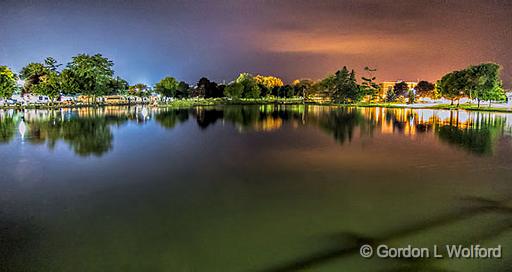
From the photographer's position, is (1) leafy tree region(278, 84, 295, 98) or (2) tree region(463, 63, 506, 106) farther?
(1) leafy tree region(278, 84, 295, 98)

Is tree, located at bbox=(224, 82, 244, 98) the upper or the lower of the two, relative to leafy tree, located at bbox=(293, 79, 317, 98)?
lower

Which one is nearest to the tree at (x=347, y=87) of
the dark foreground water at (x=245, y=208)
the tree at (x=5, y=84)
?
the tree at (x=5, y=84)

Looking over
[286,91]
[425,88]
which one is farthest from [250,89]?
[425,88]

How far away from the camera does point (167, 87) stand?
12369 cm

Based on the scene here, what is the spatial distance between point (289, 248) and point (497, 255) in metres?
4.02

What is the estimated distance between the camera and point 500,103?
88250 millimetres

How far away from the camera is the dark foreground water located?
6789 millimetres

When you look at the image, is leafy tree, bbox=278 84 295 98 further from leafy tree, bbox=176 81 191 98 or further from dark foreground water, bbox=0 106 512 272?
dark foreground water, bbox=0 106 512 272

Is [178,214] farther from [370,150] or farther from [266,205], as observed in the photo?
[370,150]

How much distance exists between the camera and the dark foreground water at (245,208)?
6789 mm

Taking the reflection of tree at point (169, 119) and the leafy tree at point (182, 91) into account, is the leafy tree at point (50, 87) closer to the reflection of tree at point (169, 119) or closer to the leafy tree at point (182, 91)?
the reflection of tree at point (169, 119)

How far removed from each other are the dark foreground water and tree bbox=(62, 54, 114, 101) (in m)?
65.9

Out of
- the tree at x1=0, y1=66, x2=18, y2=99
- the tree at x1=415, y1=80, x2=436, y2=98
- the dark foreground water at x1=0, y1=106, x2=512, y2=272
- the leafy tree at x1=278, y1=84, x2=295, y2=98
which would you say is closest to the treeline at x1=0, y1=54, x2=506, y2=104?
the tree at x1=0, y1=66, x2=18, y2=99

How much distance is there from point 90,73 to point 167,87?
41.9 m
